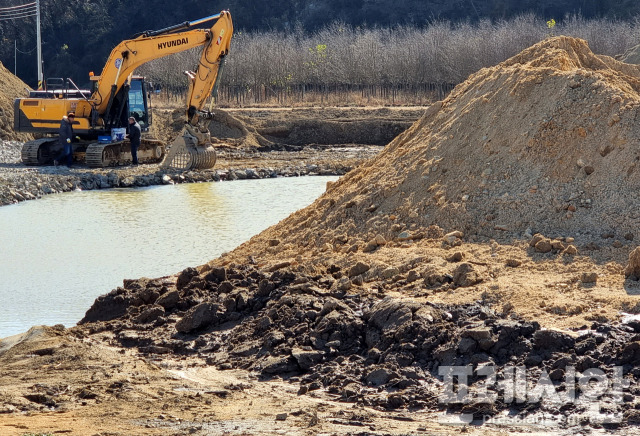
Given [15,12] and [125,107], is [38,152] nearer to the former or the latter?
[125,107]

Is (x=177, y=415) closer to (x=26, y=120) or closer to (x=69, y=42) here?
(x=26, y=120)

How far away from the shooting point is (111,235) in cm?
1396

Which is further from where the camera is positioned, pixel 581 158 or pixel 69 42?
pixel 69 42

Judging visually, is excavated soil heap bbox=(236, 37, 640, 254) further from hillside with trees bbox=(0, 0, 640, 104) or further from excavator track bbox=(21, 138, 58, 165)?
hillside with trees bbox=(0, 0, 640, 104)

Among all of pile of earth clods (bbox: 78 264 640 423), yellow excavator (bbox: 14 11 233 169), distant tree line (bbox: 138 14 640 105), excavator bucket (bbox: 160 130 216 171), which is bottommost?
pile of earth clods (bbox: 78 264 640 423)

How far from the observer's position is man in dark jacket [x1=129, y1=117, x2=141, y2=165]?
2114 centimetres

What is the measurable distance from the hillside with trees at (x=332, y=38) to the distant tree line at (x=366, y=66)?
6 cm

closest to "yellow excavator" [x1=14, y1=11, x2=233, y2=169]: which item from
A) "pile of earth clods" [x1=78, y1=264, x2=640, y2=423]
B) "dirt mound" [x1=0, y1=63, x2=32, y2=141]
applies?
"dirt mound" [x1=0, y1=63, x2=32, y2=141]

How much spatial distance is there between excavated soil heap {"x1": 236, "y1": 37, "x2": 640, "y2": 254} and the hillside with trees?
29.9m

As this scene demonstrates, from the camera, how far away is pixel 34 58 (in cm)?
6031

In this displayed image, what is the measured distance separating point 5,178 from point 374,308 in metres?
14.1

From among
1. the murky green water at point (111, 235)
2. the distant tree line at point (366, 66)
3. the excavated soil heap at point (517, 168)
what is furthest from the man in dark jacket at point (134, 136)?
the distant tree line at point (366, 66)

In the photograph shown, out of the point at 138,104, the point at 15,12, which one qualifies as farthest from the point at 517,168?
the point at 15,12

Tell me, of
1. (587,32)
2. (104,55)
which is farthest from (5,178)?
(104,55)
